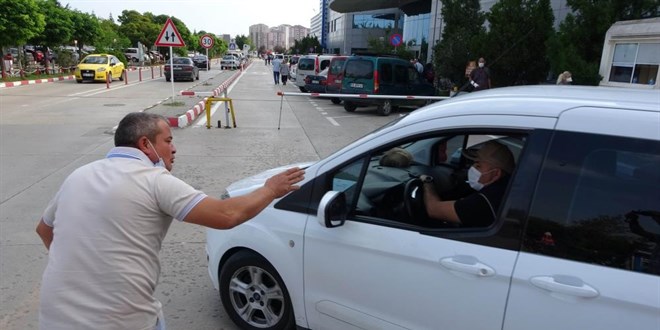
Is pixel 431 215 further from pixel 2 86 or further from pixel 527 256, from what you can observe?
pixel 2 86

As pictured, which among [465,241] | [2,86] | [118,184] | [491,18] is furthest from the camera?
[2,86]

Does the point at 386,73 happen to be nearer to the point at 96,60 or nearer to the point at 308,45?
the point at 96,60

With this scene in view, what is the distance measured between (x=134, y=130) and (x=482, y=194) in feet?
5.43

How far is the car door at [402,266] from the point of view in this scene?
197 cm

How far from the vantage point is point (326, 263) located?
8.17ft

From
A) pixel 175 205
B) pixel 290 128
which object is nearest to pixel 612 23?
pixel 290 128

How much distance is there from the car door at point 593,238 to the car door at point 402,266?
0.35 feet

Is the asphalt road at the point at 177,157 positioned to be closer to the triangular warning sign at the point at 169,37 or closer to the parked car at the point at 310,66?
the triangular warning sign at the point at 169,37

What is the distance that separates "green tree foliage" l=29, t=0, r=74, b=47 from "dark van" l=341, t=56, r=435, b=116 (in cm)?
2166

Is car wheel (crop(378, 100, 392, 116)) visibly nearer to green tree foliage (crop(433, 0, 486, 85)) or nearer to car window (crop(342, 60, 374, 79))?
car window (crop(342, 60, 374, 79))

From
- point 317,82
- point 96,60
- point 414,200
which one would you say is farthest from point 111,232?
point 96,60

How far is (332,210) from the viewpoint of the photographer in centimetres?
235

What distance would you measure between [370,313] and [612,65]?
15384mm

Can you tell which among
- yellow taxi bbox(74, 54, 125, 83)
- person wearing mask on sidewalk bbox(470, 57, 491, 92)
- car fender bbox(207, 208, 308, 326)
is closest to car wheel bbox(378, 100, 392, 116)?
person wearing mask on sidewalk bbox(470, 57, 491, 92)
